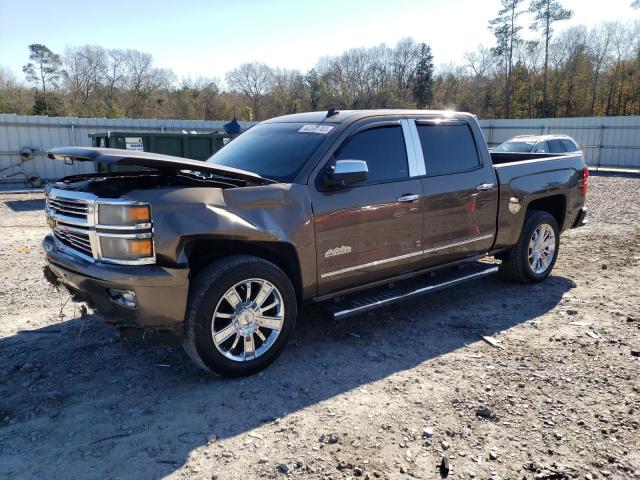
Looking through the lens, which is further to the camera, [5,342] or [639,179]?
[639,179]

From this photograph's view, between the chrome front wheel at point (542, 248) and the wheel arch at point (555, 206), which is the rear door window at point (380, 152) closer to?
the chrome front wheel at point (542, 248)

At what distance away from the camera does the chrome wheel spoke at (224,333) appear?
3.46m

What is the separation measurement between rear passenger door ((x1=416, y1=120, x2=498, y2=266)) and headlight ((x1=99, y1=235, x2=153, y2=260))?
2528mm

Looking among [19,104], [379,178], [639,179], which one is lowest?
[639,179]

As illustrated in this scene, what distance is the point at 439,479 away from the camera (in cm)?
260

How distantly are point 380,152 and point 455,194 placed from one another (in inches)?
38.0

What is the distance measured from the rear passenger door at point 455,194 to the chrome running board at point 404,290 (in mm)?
207

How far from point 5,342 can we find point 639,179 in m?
23.2

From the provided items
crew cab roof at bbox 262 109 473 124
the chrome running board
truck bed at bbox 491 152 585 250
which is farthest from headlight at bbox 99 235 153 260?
truck bed at bbox 491 152 585 250

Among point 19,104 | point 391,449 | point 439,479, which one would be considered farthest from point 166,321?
point 19,104

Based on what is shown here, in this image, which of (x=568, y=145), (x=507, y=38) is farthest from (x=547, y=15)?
(x=568, y=145)

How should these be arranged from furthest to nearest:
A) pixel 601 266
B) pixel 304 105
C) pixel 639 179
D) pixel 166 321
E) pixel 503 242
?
pixel 304 105
pixel 639 179
pixel 601 266
pixel 503 242
pixel 166 321

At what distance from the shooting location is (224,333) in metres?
3.50

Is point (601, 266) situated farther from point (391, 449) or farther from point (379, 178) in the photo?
point (391, 449)
